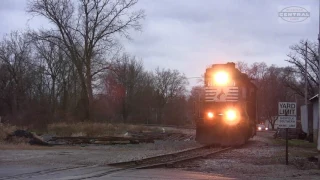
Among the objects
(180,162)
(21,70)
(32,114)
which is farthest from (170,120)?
(180,162)

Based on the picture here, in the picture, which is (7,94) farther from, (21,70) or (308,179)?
(308,179)

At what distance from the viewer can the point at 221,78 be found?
89.3 ft

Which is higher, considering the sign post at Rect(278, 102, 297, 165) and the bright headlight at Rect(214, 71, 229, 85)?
the bright headlight at Rect(214, 71, 229, 85)

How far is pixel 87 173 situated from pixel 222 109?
13816mm

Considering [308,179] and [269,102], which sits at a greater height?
[269,102]

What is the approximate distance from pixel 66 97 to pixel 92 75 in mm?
20706

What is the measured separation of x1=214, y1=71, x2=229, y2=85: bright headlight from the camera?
27.1m

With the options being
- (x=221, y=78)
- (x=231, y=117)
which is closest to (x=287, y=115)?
(x=231, y=117)

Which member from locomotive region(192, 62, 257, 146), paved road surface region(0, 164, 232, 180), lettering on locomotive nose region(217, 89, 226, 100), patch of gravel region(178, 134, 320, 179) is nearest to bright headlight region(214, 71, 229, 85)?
locomotive region(192, 62, 257, 146)

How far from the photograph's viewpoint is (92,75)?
60.3m

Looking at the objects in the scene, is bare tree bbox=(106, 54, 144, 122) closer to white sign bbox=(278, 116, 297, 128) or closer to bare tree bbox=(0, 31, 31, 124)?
bare tree bbox=(0, 31, 31, 124)

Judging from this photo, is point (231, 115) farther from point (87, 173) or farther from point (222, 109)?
point (87, 173)

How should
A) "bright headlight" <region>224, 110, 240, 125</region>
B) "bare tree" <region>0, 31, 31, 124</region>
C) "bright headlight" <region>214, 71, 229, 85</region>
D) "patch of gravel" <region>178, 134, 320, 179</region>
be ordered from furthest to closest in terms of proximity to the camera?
"bare tree" <region>0, 31, 31, 124</region>, "bright headlight" <region>214, 71, 229, 85</region>, "bright headlight" <region>224, 110, 240, 125</region>, "patch of gravel" <region>178, 134, 320, 179</region>

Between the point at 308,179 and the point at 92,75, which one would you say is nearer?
the point at 308,179
